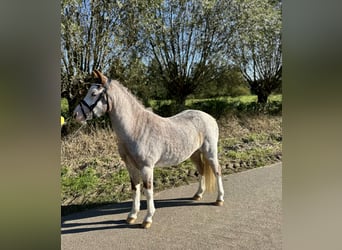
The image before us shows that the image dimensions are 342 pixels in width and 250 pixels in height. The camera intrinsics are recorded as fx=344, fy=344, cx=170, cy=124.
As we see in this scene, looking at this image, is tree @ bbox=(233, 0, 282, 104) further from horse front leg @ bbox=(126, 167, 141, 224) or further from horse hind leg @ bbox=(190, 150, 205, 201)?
horse front leg @ bbox=(126, 167, 141, 224)

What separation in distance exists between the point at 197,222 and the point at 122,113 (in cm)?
104

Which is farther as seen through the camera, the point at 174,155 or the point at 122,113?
the point at 174,155

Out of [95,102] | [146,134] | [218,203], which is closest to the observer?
[95,102]

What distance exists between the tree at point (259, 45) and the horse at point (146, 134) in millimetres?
510

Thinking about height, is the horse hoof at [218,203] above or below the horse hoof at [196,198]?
below

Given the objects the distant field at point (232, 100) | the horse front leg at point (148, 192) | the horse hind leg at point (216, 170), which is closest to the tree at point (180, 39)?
the distant field at point (232, 100)

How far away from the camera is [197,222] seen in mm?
2703

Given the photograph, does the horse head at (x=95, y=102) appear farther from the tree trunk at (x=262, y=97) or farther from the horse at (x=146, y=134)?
the tree trunk at (x=262, y=97)

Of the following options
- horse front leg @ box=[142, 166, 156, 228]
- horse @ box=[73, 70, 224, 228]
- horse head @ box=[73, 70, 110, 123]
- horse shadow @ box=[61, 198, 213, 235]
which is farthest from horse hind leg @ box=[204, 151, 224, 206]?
horse head @ box=[73, 70, 110, 123]

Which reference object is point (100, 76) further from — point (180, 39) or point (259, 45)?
point (259, 45)

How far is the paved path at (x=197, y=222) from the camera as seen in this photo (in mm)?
2553

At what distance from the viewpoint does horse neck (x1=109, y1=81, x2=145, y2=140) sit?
248 centimetres

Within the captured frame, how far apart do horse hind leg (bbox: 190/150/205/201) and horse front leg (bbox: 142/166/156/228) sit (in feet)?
1.33

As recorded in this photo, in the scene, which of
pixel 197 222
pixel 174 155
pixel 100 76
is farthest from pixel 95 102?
pixel 197 222
